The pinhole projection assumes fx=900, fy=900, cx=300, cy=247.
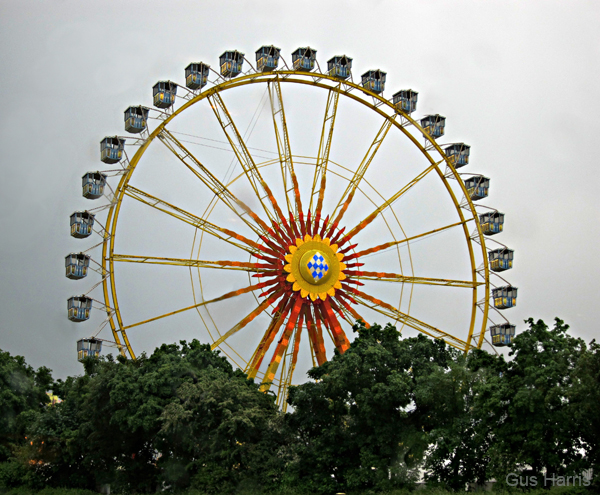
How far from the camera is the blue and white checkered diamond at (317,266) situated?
36.8 m

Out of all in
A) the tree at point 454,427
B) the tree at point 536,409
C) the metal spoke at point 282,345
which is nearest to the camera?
the tree at point 536,409

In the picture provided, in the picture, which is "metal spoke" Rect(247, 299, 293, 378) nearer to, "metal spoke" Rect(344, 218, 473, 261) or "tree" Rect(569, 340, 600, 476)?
"metal spoke" Rect(344, 218, 473, 261)

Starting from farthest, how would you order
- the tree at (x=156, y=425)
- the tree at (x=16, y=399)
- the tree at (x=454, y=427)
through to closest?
1. the tree at (x=16, y=399)
2. the tree at (x=156, y=425)
3. the tree at (x=454, y=427)

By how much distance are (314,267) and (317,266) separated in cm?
14

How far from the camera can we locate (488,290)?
4044 centimetres

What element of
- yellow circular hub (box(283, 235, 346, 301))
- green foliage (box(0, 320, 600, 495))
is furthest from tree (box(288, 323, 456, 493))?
yellow circular hub (box(283, 235, 346, 301))

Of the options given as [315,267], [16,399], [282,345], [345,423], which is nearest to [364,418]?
[345,423]

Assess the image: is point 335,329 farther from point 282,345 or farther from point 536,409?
point 536,409

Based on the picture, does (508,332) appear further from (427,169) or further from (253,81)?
(253,81)

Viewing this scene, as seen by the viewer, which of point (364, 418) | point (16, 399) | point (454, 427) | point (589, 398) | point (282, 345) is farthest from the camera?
point (16, 399)

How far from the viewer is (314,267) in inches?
1454

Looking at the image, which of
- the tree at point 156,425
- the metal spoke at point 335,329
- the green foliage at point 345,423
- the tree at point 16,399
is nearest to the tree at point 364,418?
the green foliage at point 345,423

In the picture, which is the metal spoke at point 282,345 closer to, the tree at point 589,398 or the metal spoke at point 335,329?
the metal spoke at point 335,329

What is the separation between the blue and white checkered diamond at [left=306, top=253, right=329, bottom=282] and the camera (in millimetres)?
36844
